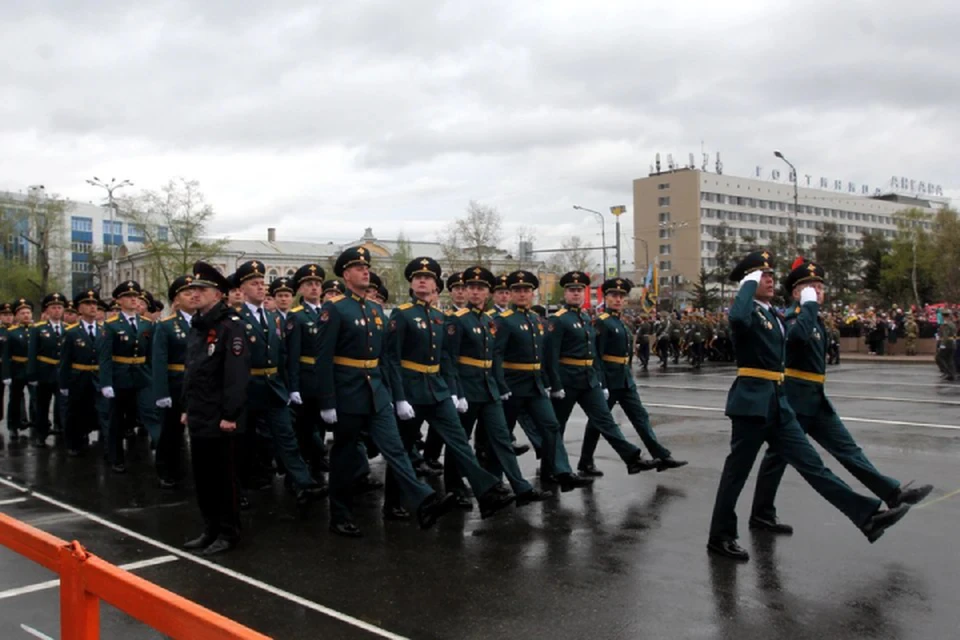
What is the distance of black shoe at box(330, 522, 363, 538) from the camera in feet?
22.2

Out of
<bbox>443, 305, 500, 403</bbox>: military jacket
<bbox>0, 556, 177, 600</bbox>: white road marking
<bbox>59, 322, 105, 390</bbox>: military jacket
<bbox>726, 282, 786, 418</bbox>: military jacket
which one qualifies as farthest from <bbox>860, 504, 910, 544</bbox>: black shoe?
<bbox>59, 322, 105, 390</bbox>: military jacket

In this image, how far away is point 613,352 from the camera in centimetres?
952

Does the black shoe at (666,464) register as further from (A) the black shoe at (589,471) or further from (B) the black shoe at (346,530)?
(B) the black shoe at (346,530)

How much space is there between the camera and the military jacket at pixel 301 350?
8.77 metres

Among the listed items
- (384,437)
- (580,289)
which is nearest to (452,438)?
(384,437)

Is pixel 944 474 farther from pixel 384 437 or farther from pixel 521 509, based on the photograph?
pixel 384 437

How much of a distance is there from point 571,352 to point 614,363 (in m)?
0.83

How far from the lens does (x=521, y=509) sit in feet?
24.9

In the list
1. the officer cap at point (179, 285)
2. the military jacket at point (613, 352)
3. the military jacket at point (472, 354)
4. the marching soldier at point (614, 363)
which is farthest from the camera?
the military jacket at point (613, 352)

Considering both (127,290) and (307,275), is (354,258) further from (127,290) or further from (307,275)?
(127,290)

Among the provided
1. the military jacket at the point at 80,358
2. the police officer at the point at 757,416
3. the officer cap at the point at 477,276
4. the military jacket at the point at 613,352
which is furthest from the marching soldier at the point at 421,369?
the military jacket at the point at 80,358

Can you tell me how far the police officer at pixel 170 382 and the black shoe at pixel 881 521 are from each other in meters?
Answer: 6.18

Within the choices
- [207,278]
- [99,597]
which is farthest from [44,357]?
[99,597]

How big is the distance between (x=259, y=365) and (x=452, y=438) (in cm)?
234
